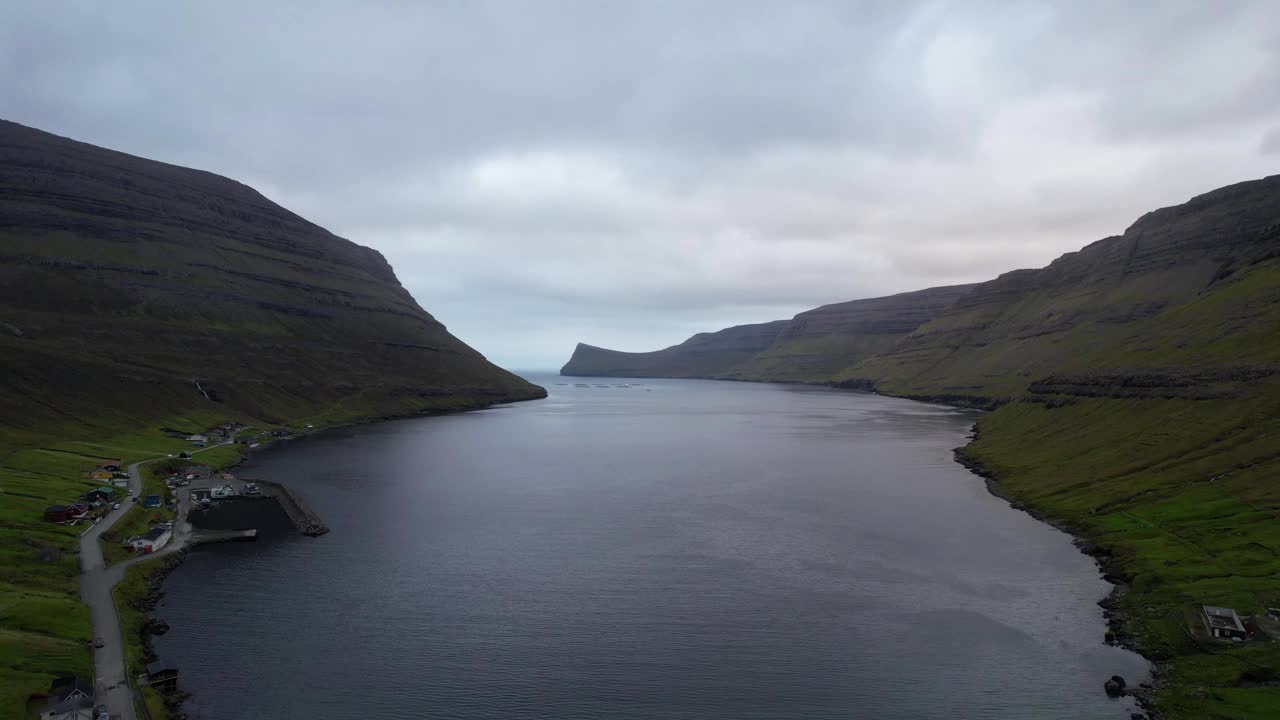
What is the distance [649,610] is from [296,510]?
5341 centimetres

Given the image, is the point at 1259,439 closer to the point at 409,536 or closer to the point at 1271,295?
the point at 1271,295

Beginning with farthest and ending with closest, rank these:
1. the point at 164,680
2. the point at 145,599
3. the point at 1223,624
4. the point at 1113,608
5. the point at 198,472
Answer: the point at 198,472, the point at 145,599, the point at 1113,608, the point at 1223,624, the point at 164,680

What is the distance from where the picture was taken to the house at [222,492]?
95.6 m

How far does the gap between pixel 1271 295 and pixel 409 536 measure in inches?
6285

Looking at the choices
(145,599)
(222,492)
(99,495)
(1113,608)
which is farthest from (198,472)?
(1113,608)

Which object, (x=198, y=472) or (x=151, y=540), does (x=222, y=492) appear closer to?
(x=198, y=472)

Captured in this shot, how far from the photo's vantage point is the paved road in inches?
1577

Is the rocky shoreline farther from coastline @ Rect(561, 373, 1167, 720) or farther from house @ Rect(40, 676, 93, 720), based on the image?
house @ Rect(40, 676, 93, 720)

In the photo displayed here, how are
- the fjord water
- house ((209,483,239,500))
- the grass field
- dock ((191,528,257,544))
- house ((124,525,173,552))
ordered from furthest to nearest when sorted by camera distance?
house ((209,483,239,500)) → dock ((191,528,257,544)) → house ((124,525,173,552)) → the fjord water → the grass field

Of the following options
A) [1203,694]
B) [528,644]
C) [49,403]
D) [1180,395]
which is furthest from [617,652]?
[49,403]

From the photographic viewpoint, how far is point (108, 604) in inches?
2105

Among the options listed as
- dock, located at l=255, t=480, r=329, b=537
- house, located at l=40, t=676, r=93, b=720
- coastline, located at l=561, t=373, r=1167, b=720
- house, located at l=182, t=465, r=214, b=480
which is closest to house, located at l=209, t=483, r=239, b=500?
dock, located at l=255, t=480, r=329, b=537

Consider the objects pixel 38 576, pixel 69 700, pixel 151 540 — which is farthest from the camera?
pixel 151 540

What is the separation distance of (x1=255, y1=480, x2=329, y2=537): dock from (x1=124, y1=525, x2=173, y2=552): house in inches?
511
